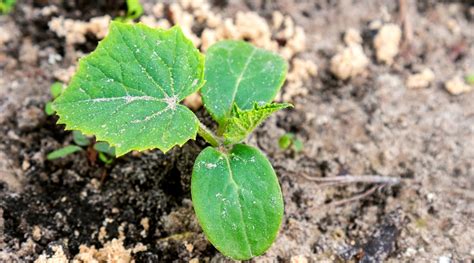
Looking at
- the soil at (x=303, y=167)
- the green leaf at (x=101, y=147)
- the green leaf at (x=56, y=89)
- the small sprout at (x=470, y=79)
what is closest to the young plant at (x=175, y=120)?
the soil at (x=303, y=167)

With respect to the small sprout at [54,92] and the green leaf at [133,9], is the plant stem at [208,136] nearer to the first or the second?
the small sprout at [54,92]

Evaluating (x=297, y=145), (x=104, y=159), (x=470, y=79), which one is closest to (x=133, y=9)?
(x=104, y=159)

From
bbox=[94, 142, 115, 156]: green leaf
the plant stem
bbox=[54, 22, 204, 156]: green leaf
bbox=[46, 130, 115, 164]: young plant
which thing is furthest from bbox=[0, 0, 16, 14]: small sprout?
the plant stem

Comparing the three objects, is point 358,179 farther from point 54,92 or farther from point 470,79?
point 54,92

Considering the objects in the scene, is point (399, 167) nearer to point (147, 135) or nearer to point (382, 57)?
point (382, 57)

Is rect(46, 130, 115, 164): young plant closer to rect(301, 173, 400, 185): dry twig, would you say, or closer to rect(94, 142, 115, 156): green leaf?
rect(94, 142, 115, 156): green leaf

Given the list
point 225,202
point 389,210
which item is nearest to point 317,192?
point 389,210
